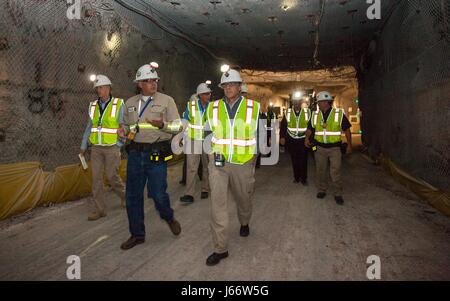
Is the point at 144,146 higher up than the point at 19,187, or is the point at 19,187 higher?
the point at 144,146

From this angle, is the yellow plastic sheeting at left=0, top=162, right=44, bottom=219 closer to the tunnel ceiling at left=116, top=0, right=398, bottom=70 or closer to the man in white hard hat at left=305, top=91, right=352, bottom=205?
the tunnel ceiling at left=116, top=0, right=398, bottom=70

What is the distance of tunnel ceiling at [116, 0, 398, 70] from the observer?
7.57 m

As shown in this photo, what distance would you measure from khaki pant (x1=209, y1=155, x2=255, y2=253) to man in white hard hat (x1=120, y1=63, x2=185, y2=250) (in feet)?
2.24

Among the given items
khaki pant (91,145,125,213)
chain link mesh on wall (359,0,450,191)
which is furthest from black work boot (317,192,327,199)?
khaki pant (91,145,125,213)

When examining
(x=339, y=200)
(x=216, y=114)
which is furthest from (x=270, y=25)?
(x=216, y=114)

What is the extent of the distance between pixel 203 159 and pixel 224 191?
3056mm

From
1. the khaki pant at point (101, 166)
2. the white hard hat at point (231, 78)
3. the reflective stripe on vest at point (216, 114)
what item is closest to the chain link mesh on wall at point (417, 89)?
the white hard hat at point (231, 78)

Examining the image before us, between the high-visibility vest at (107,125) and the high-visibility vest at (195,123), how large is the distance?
5.73 feet

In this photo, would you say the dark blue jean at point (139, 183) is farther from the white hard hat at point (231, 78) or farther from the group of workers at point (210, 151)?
the white hard hat at point (231, 78)

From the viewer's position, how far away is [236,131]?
3.57 metres

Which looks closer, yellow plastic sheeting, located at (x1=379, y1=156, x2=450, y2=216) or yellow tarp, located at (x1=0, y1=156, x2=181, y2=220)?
yellow tarp, located at (x1=0, y1=156, x2=181, y2=220)

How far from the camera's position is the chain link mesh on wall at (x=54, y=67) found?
4.78m

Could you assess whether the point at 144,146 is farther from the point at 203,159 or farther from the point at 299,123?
the point at 299,123
